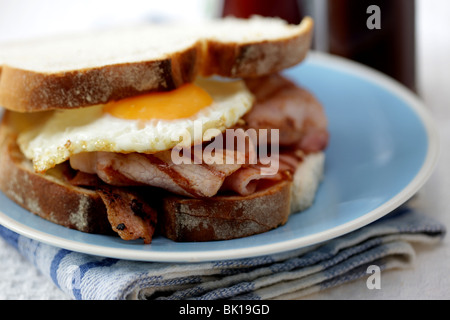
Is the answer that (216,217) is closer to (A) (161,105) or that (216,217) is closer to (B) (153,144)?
(B) (153,144)

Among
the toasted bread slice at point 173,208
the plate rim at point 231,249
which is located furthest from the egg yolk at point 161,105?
the plate rim at point 231,249

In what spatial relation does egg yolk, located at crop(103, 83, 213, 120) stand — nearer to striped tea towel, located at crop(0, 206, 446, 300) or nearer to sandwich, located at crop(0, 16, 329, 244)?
sandwich, located at crop(0, 16, 329, 244)

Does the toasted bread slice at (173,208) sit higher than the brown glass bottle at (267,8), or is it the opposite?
the brown glass bottle at (267,8)

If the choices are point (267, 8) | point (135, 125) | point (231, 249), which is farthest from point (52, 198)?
point (267, 8)

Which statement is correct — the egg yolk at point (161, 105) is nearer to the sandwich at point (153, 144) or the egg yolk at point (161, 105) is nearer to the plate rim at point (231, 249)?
the sandwich at point (153, 144)
